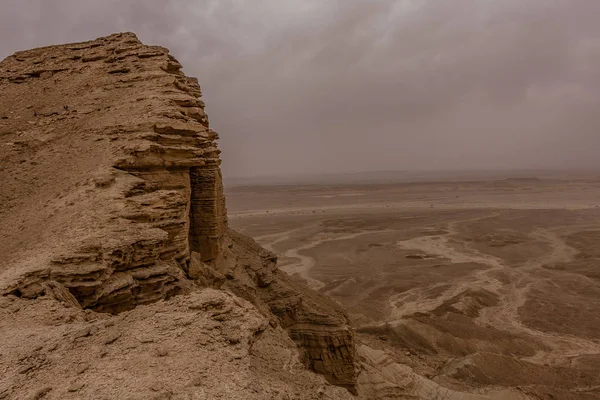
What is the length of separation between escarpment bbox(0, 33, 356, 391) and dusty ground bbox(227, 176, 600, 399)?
636 cm

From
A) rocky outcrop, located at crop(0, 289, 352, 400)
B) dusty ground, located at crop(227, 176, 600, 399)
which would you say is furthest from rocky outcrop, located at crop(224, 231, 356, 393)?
rocky outcrop, located at crop(0, 289, 352, 400)

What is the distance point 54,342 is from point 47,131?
936cm

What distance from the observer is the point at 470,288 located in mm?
25625

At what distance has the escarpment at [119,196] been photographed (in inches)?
232

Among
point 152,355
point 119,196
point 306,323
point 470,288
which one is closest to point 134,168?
point 119,196

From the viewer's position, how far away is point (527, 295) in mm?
24922

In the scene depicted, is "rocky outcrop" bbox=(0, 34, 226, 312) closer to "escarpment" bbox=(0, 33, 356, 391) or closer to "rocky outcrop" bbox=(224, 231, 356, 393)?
"escarpment" bbox=(0, 33, 356, 391)

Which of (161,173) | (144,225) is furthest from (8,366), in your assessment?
(161,173)

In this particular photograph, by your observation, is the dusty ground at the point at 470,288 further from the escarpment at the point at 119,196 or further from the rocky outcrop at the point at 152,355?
the rocky outcrop at the point at 152,355

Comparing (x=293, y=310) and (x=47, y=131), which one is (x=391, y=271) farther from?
(x=47, y=131)

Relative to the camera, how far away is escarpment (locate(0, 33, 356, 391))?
19.3 ft

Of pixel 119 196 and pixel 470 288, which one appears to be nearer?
pixel 119 196

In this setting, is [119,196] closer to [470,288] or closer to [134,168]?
[134,168]

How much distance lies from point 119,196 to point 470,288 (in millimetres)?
24571
